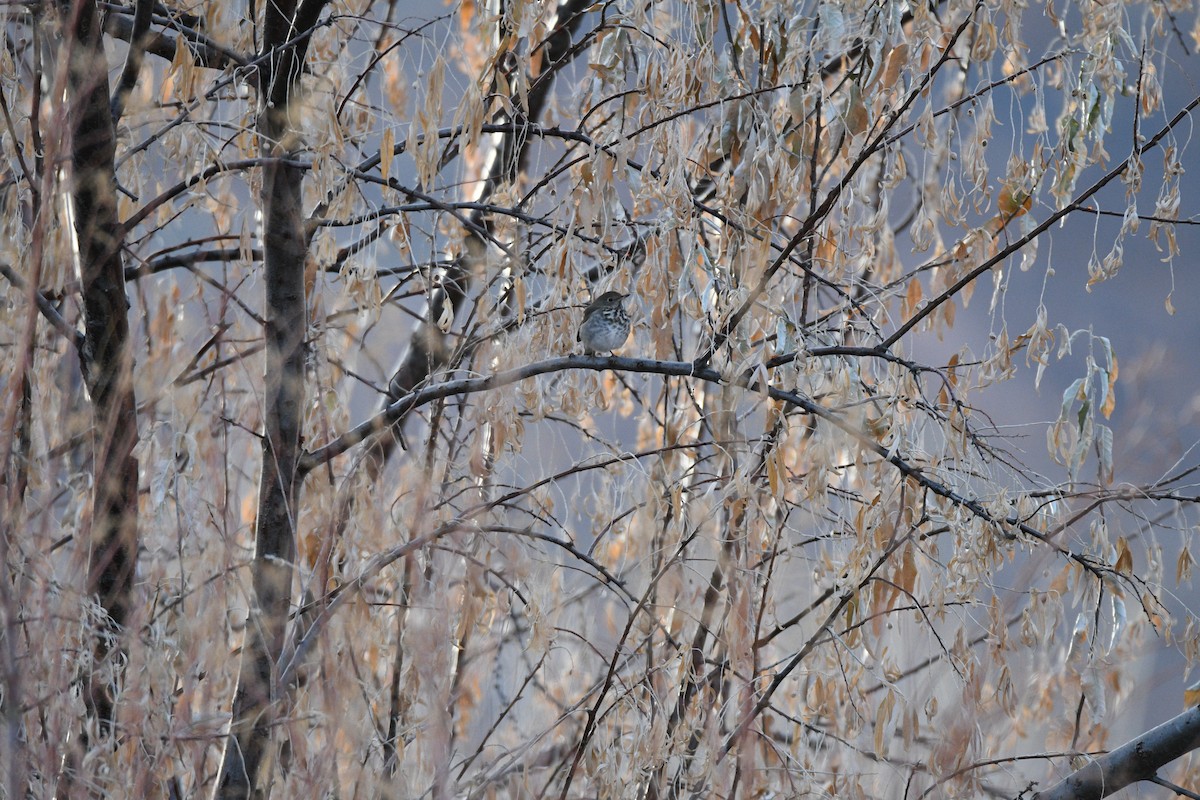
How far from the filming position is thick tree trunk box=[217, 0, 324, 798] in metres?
1.40

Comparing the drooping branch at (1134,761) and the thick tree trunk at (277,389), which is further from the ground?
the thick tree trunk at (277,389)

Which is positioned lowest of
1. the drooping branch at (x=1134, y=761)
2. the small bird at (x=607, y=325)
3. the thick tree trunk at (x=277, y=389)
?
the drooping branch at (x=1134, y=761)

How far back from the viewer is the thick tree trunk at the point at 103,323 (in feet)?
4.38

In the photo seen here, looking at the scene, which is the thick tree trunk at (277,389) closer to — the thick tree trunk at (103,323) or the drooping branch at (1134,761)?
the thick tree trunk at (103,323)

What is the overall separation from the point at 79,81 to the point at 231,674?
1011 millimetres

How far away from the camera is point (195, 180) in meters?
1.39

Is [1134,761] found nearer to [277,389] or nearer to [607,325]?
[277,389]

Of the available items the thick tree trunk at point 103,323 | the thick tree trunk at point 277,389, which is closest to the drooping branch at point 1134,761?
the thick tree trunk at point 277,389

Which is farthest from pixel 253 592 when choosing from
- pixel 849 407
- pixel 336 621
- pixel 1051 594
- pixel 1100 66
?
pixel 1100 66

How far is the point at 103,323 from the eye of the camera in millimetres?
1423

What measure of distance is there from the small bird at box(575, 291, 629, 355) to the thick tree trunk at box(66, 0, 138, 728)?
3.37ft

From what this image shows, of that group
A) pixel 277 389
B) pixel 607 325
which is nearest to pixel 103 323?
pixel 277 389

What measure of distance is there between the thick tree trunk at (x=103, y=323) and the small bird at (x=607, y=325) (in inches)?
40.4

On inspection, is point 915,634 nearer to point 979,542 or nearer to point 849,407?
point 979,542
